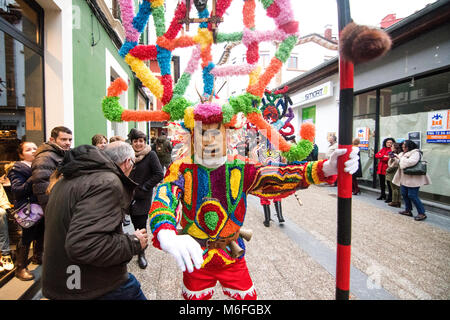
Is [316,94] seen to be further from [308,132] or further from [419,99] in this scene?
[308,132]

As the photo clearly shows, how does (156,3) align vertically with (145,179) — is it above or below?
above

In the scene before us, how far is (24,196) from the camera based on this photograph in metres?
2.66

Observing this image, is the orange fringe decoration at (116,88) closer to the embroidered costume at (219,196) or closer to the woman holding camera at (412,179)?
the embroidered costume at (219,196)

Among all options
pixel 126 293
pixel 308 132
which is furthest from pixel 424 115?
pixel 126 293

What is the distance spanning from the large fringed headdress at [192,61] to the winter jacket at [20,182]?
179 cm

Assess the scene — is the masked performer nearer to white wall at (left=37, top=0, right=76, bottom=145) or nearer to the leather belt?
the leather belt

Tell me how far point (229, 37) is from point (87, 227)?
1.30 meters

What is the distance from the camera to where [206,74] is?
1.70 meters

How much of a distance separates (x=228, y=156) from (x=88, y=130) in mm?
3670

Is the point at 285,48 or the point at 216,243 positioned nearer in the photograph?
the point at 285,48

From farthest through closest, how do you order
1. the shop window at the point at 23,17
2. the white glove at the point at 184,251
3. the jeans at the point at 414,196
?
1. the jeans at the point at 414,196
2. the shop window at the point at 23,17
3. the white glove at the point at 184,251

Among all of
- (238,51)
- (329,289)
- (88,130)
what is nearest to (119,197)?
(329,289)

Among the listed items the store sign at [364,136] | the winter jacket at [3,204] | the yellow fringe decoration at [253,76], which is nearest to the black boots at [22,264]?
the winter jacket at [3,204]

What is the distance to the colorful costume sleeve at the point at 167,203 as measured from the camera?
1.28 metres
